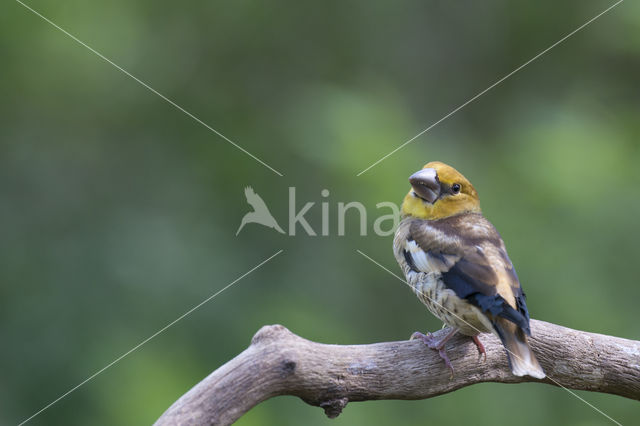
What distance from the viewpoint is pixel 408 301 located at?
5980 mm

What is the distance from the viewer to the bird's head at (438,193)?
13.0 ft

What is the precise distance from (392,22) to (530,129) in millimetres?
1919

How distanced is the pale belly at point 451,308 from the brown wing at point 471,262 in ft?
0.10

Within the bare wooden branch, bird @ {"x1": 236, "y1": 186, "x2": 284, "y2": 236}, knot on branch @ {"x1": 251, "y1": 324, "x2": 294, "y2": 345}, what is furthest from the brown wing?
bird @ {"x1": 236, "y1": 186, "x2": 284, "y2": 236}

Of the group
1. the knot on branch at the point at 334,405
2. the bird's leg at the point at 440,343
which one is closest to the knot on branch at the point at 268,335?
the knot on branch at the point at 334,405

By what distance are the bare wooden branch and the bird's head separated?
0.73 metres

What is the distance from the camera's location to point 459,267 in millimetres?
3393

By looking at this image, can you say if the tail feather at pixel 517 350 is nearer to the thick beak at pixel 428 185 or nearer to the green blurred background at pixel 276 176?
the thick beak at pixel 428 185

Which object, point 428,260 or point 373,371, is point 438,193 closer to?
point 428,260

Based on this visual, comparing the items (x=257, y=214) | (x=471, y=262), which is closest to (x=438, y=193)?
(x=471, y=262)

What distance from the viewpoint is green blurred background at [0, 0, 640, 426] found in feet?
16.6

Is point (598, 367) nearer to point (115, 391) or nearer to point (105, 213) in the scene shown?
point (115, 391)

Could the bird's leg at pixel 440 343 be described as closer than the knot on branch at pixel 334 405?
No

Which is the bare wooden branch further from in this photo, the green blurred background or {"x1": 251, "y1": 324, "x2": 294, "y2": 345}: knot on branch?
the green blurred background
